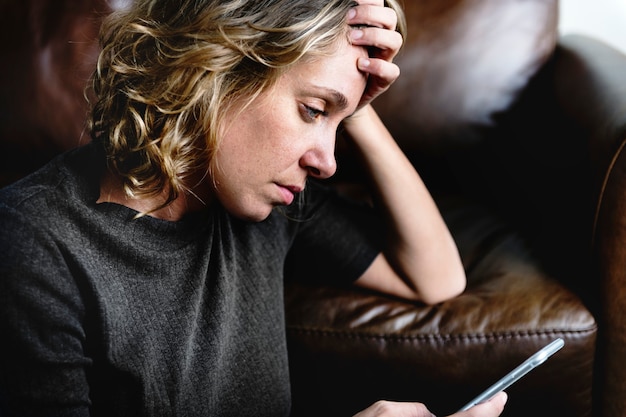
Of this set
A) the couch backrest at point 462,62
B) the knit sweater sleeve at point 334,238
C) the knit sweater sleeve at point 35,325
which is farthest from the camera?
the couch backrest at point 462,62

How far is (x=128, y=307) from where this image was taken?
1.94 ft

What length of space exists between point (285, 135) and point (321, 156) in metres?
0.05

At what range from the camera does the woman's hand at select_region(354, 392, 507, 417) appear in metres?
0.57

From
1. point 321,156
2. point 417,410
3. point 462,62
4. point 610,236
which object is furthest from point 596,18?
point 417,410

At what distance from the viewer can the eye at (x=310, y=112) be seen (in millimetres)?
613

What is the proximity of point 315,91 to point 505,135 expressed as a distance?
23.3 inches

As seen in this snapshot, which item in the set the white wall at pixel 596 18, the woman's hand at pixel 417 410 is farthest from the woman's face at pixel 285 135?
the white wall at pixel 596 18

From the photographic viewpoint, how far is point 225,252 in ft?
2.32

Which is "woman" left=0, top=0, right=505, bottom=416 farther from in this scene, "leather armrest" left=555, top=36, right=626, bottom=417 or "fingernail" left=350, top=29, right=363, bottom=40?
"leather armrest" left=555, top=36, right=626, bottom=417

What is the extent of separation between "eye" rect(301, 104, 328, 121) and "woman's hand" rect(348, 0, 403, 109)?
65 millimetres

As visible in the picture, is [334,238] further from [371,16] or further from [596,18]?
[596,18]

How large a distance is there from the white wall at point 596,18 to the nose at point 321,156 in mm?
969

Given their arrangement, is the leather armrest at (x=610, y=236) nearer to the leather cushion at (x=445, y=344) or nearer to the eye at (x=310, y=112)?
the leather cushion at (x=445, y=344)

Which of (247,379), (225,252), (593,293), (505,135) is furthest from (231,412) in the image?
(505,135)
